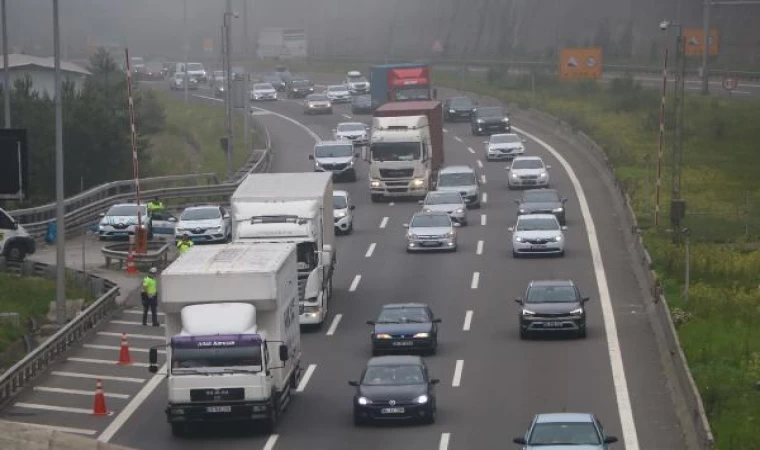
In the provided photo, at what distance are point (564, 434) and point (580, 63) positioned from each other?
7891 centimetres

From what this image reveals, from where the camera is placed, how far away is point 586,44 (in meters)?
129

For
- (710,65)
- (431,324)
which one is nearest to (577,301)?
(431,324)

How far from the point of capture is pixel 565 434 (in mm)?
27484

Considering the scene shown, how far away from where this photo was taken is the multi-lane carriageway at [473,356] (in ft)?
108

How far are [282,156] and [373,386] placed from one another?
5272 centimetres

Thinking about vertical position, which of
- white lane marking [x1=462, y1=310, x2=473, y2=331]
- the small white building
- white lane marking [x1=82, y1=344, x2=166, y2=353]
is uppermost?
the small white building

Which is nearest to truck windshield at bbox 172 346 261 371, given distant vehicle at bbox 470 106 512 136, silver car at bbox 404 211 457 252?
silver car at bbox 404 211 457 252

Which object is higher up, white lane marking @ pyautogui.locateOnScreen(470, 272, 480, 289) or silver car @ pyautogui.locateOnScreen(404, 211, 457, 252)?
silver car @ pyautogui.locateOnScreen(404, 211, 457, 252)

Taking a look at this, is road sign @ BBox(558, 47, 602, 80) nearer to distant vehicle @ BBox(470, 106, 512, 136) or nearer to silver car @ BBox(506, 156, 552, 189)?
distant vehicle @ BBox(470, 106, 512, 136)

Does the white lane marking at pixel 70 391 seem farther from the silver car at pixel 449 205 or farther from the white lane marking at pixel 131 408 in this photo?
the silver car at pixel 449 205

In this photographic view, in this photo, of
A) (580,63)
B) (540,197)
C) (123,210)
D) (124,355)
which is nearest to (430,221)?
(540,197)

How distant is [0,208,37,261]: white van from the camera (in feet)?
179

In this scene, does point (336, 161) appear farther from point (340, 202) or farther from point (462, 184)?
point (340, 202)

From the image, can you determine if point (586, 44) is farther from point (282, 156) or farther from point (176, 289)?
point (176, 289)
